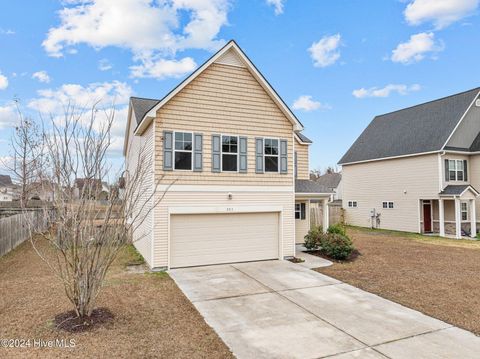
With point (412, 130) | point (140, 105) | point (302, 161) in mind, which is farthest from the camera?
point (412, 130)

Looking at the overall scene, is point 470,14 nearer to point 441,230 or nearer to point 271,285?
point 441,230

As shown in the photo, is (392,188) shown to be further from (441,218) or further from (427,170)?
(441,218)

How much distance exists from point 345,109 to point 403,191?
827 centimetres

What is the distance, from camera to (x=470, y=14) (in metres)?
15.4

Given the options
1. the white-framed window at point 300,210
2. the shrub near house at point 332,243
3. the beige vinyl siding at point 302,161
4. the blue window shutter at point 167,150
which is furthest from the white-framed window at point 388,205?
the blue window shutter at point 167,150

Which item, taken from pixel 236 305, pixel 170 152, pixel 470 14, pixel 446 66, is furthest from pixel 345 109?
pixel 236 305

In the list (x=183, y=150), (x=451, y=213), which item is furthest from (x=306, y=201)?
(x=451, y=213)

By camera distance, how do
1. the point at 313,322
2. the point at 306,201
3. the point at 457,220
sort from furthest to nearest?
the point at 457,220, the point at 306,201, the point at 313,322

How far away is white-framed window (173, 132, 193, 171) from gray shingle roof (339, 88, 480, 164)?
16.5 meters

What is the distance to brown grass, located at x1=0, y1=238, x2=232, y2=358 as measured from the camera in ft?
16.5

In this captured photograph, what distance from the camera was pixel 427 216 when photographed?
71.2 feet

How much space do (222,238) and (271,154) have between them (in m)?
3.75

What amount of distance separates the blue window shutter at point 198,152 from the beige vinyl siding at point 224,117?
4.8 inches

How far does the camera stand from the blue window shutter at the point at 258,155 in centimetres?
1212
